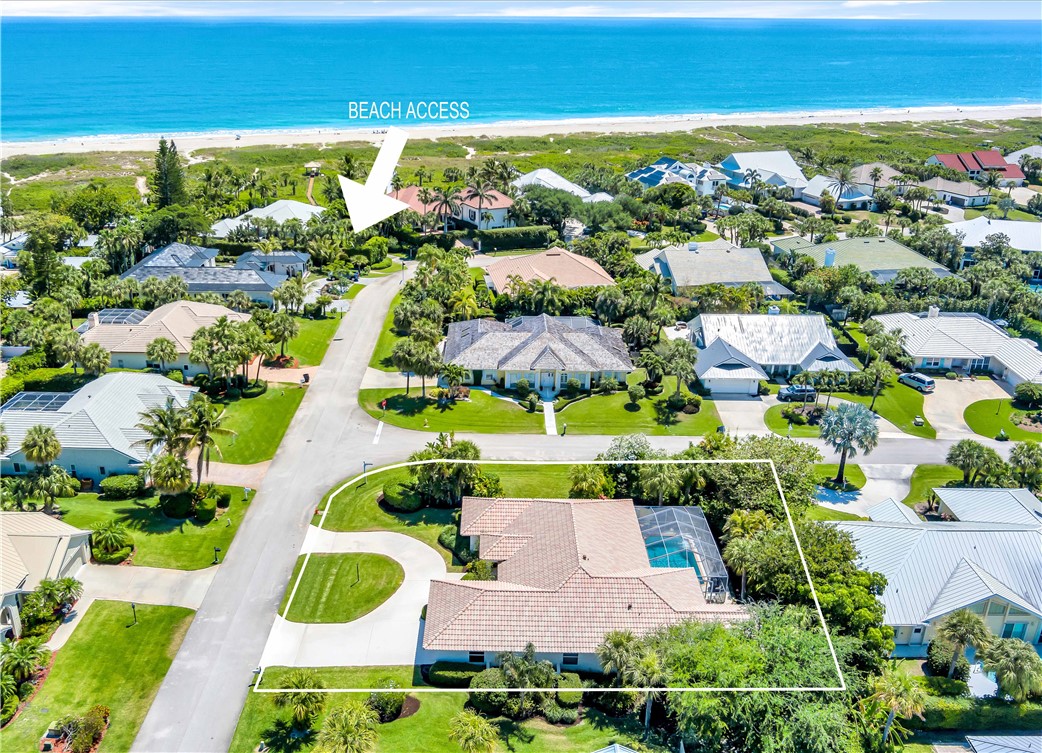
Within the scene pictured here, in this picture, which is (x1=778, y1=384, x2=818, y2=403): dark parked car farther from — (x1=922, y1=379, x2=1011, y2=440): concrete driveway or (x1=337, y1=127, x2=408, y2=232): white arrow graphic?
(x1=337, y1=127, x2=408, y2=232): white arrow graphic

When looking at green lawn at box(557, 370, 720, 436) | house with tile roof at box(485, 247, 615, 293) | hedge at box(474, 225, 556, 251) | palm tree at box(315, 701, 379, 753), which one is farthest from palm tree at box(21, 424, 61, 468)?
hedge at box(474, 225, 556, 251)

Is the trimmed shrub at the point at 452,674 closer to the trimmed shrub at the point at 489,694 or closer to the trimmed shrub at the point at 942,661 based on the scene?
the trimmed shrub at the point at 489,694

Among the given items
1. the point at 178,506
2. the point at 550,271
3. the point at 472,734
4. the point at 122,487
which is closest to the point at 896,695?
the point at 472,734

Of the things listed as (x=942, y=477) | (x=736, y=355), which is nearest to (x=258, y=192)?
(x=736, y=355)

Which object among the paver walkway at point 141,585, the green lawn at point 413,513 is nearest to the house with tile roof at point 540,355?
the green lawn at point 413,513

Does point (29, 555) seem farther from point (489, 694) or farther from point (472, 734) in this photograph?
point (472, 734)
